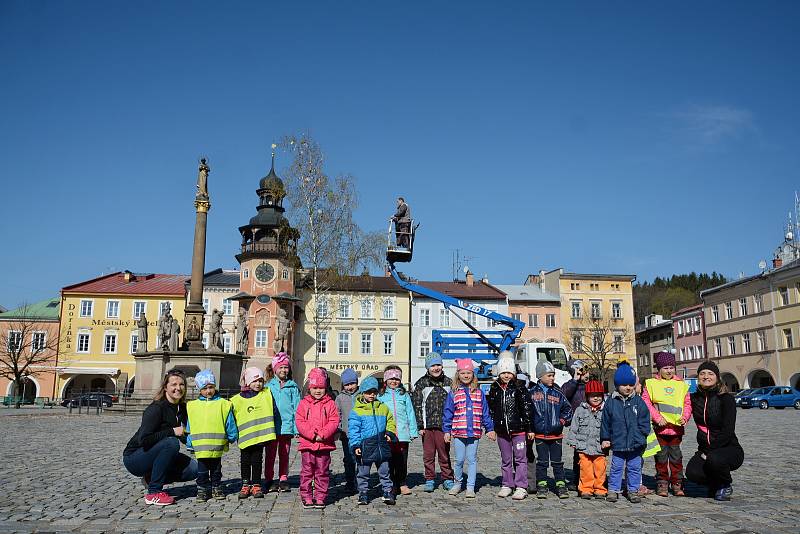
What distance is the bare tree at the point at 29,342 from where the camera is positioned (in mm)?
49844

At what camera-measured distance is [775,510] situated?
7.09m

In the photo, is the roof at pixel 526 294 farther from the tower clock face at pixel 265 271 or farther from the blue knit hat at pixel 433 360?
the blue knit hat at pixel 433 360

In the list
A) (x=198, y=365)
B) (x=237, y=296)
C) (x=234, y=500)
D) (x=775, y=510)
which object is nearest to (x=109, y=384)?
(x=237, y=296)

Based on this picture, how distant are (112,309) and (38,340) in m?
5.90

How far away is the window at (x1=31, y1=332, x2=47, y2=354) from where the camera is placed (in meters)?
51.1

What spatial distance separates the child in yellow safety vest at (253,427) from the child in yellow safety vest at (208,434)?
0.16 meters

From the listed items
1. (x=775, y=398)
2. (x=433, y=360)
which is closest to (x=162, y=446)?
(x=433, y=360)

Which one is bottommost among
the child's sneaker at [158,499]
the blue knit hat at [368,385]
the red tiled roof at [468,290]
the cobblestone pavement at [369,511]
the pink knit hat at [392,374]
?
the cobblestone pavement at [369,511]

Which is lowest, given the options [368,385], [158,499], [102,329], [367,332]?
[158,499]

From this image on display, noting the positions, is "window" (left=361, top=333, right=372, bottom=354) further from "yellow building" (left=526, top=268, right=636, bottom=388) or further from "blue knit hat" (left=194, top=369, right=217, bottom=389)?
"blue knit hat" (left=194, top=369, right=217, bottom=389)

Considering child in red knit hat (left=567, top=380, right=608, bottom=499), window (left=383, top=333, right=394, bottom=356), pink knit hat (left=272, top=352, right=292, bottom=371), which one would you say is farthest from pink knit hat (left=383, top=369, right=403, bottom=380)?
window (left=383, top=333, right=394, bottom=356)

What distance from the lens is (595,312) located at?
57844mm

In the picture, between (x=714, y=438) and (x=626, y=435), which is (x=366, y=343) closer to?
(x=626, y=435)

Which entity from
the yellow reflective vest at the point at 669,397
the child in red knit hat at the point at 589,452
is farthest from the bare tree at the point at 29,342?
the yellow reflective vest at the point at 669,397
